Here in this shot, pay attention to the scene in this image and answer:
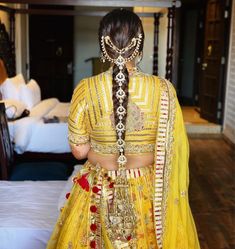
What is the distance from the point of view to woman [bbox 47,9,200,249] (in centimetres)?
157

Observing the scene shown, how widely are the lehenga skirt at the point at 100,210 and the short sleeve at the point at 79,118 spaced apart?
14 cm

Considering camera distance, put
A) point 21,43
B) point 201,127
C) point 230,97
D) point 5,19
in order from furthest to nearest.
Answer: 1. point 21,43
2. point 201,127
3. point 230,97
4. point 5,19

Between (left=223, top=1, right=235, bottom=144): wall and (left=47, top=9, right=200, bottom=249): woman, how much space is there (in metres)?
4.73

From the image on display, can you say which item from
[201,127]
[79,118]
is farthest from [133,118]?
[201,127]

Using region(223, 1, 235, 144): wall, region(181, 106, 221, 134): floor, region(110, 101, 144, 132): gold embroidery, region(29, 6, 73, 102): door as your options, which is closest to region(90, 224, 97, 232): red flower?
region(110, 101, 144, 132): gold embroidery

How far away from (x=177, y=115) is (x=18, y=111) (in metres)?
2.83

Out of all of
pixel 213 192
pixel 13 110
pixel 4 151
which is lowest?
pixel 213 192

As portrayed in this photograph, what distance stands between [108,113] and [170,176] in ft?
1.08

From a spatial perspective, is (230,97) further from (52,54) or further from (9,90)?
(52,54)

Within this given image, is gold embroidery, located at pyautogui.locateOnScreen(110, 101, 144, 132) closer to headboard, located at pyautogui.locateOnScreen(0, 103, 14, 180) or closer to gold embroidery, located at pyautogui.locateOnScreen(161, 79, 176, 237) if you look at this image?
gold embroidery, located at pyautogui.locateOnScreen(161, 79, 176, 237)

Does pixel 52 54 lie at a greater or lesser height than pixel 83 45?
lesser

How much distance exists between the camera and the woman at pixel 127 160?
1.57 m

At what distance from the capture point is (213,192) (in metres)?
A: 4.14

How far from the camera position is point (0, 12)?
550cm
